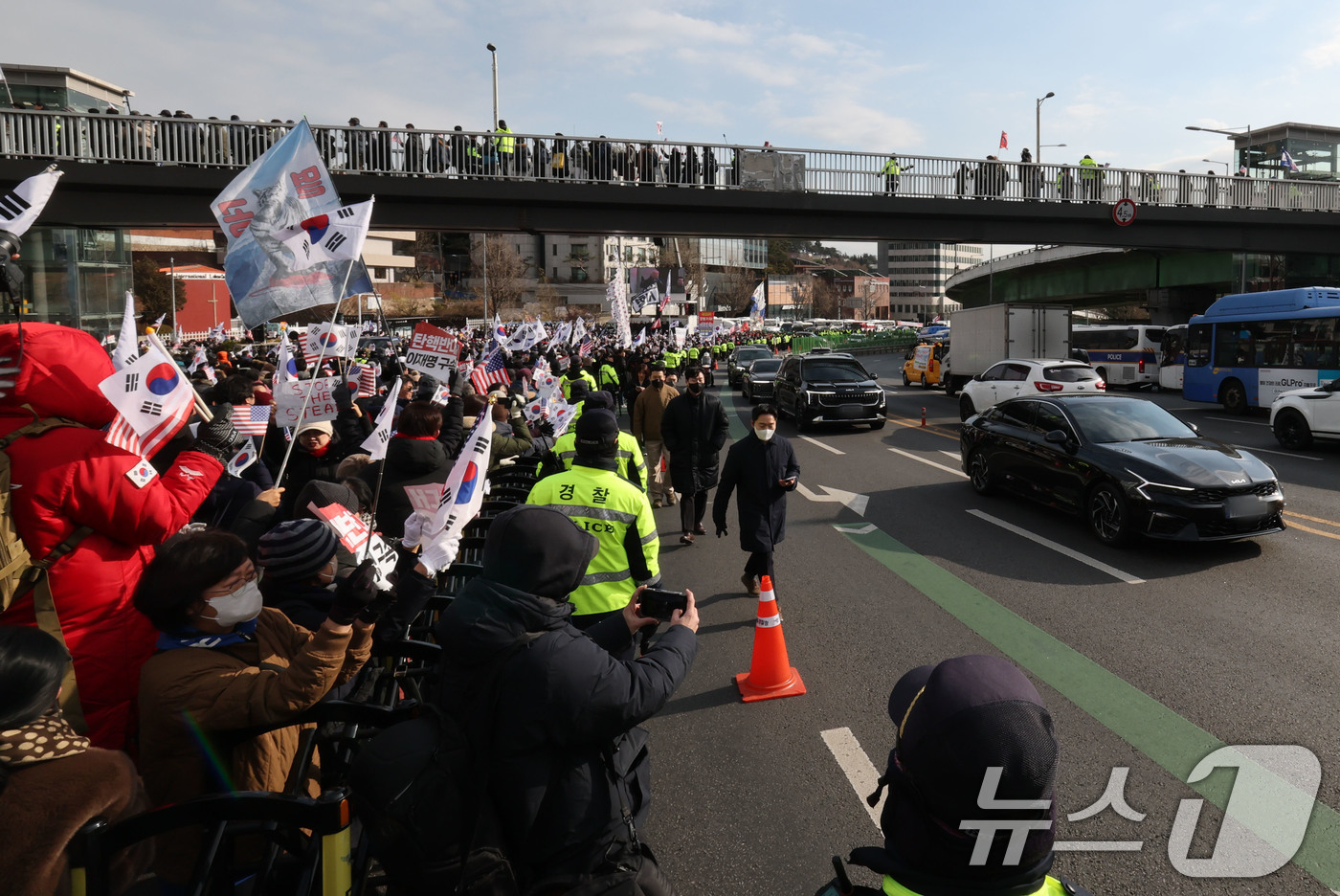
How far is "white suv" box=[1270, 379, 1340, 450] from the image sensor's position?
48.4 feet

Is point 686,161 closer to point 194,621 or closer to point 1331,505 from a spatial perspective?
point 1331,505

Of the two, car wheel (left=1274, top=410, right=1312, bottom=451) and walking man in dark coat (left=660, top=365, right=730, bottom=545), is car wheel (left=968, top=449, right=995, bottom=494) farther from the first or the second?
car wheel (left=1274, top=410, right=1312, bottom=451)

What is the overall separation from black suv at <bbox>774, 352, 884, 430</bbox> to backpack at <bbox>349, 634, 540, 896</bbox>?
738 inches

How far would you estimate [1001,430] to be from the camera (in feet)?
38.5

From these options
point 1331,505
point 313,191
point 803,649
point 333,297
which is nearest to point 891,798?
point 803,649

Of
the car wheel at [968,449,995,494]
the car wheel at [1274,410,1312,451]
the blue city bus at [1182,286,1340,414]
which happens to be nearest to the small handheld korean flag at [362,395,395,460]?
the car wheel at [968,449,995,494]

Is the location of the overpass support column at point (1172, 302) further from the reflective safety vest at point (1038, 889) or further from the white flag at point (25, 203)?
the reflective safety vest at point (1038, 889)

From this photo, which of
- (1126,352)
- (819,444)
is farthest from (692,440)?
(1126,352)

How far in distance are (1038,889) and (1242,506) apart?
8.19 metres

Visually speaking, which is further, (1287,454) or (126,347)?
(1287,454)

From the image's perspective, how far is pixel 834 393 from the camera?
2056 cm

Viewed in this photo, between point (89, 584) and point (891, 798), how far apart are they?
292 centimetres

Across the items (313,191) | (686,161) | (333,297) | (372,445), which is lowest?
(372,445)

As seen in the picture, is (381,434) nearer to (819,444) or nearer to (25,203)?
(25,203)
